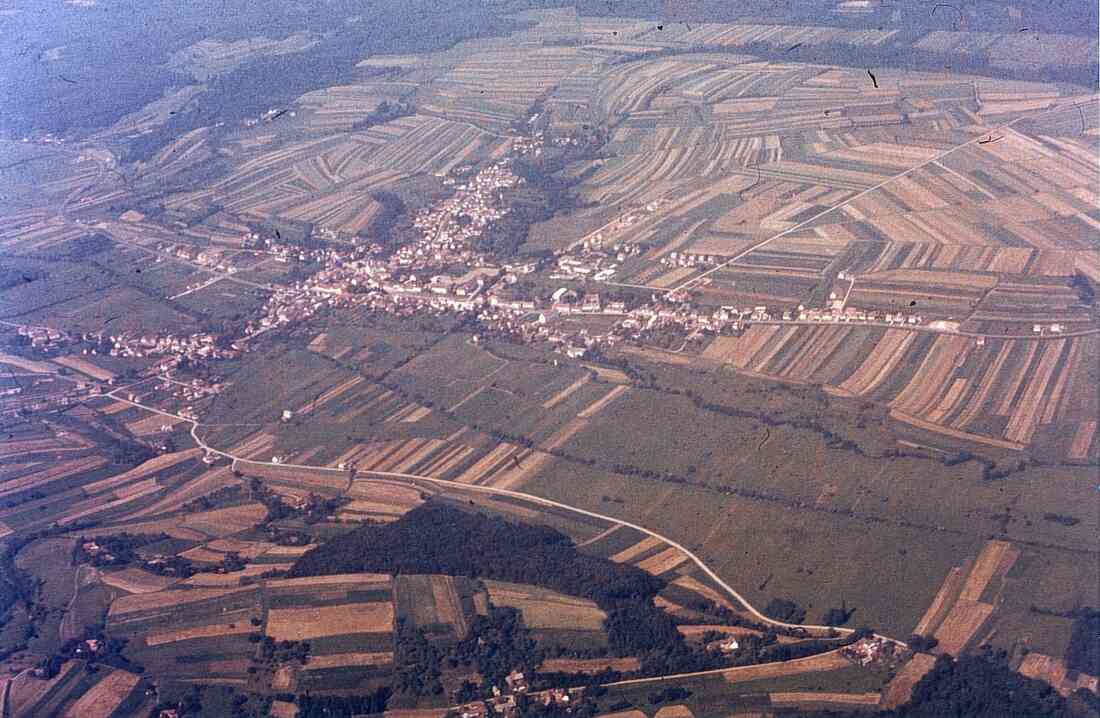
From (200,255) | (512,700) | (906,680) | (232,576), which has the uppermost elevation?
(200,255)

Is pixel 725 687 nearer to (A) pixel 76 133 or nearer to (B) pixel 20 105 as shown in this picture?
(A) pixel 76 133

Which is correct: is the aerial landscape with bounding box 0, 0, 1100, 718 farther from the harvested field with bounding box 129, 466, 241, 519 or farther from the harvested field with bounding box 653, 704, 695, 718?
the harvested field with bounding box 129, 466, 241, 519

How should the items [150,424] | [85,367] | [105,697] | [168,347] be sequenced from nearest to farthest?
1. [105,697]
2. [150,424]
3. [85,367]
4. [168,347]

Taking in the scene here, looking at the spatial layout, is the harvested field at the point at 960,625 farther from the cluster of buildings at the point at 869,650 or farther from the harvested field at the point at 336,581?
the harvested field at the point at 336,581

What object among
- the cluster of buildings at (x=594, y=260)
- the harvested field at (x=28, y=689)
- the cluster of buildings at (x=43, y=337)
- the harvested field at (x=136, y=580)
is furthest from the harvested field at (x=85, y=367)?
the cluster of buildings at (x=594, y=260)

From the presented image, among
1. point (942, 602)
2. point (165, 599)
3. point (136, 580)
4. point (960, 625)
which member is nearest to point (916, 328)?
point (942, 602)

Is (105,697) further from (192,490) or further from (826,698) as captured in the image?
(826,698)

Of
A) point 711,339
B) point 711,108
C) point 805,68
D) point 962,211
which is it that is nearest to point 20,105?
point 711,108
